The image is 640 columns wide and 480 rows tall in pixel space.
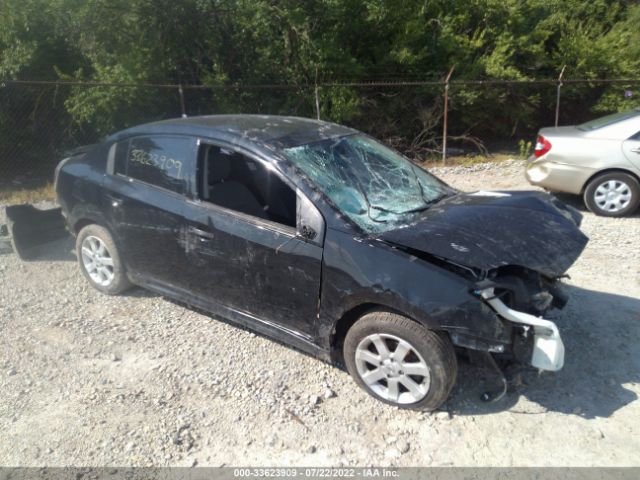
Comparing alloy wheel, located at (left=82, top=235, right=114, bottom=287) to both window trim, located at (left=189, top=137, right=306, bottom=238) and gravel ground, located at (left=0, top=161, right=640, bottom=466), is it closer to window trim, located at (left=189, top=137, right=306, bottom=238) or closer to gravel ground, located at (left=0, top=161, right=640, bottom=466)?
gravel ground, located at (left=0, top=161, right=640, bottom=466)

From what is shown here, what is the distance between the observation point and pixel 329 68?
1060 cm

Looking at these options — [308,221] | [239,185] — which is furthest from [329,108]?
[308,221]

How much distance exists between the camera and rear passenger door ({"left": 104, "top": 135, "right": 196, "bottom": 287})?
3.88 m

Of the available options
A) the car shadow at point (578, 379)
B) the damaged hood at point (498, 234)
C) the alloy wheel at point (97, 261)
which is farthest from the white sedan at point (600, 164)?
the alloy wheel at point (97, 261)

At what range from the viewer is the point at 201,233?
3.71 meters

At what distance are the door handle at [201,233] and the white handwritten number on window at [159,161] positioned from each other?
459 millimetres

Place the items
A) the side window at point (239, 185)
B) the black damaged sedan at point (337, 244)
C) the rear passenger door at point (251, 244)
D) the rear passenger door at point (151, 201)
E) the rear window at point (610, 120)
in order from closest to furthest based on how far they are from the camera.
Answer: the black damaged sedan at point (337, 244) < the rear passenger door at point (251, 244) < the side window at point (239, 185) < the rear passenger door at point (151, 201) < the rear window at point (610, 120)

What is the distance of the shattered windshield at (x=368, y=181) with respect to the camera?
11.0ft

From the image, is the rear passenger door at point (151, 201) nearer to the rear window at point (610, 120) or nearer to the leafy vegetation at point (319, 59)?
the leafy vegetation at point (319, 59)

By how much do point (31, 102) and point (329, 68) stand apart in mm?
5879

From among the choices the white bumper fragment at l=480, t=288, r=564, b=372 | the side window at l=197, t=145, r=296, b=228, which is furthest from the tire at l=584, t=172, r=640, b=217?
the side window at l=197, t=145, r=296, b=228

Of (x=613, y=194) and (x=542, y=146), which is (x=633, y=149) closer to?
(x=613, y=194)

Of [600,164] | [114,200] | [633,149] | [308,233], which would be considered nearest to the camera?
[308,233]

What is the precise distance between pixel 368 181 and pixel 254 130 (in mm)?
963
